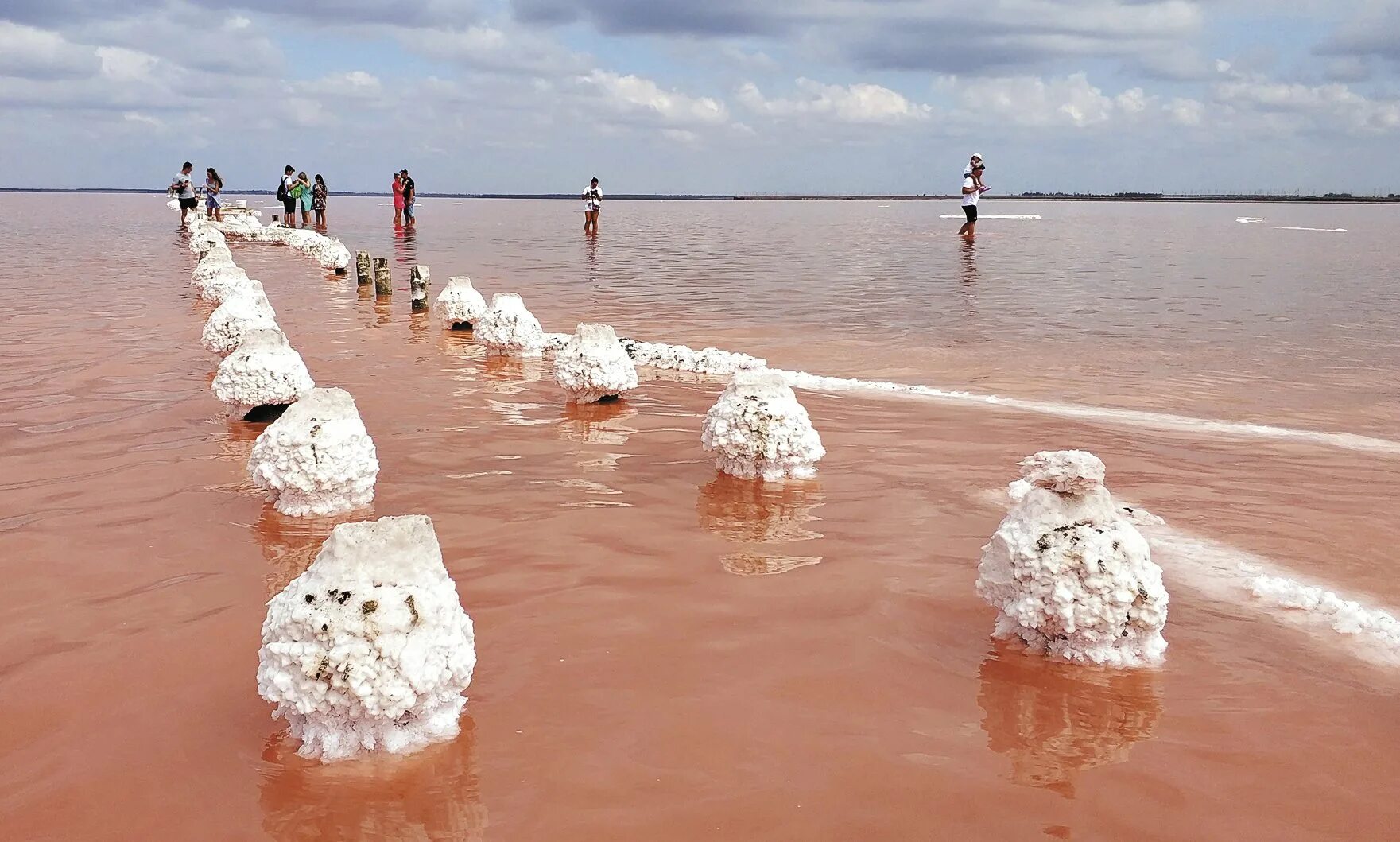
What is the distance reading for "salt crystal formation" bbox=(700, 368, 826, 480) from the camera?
256 inches

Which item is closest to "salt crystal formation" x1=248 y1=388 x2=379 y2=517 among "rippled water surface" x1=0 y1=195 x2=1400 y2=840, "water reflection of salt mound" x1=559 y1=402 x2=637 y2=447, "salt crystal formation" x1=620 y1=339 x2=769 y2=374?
"rippled water surface" x1=0 y1=195 x2=1400 y2=840

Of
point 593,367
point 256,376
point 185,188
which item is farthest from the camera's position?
point 185,188

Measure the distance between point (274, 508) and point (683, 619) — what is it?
2.89 m

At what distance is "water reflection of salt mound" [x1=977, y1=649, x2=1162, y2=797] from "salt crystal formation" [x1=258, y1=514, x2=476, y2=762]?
6.65 feet

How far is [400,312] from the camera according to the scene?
15.5 meters

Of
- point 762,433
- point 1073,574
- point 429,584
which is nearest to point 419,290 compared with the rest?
point 762,433

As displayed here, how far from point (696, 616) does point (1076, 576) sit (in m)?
1.68

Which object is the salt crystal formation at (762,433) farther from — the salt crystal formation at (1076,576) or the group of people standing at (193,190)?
the group of people standing at (193,190)

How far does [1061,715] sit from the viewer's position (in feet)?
12.3

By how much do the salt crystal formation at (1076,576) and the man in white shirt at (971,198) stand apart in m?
27.9

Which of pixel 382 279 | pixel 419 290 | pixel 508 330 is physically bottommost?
pixel 508 330

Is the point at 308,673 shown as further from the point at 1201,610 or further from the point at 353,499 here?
the point at 1201,610

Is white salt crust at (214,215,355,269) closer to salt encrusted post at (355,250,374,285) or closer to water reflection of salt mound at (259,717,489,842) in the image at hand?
salt encrusted post at (355,250,374,285)

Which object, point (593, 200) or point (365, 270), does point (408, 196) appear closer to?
point (593, 200)
